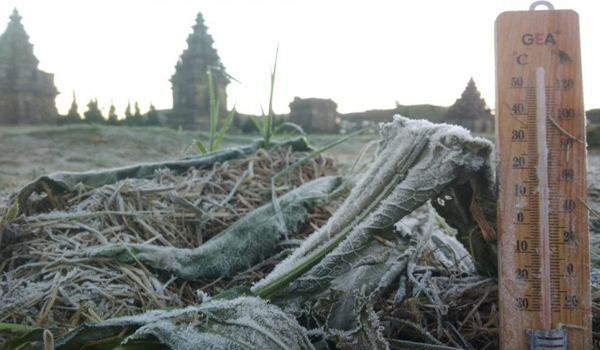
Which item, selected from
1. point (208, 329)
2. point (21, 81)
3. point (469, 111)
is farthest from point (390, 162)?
point (21, 81)

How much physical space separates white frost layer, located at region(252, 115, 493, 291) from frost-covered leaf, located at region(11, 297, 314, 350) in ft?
0.59

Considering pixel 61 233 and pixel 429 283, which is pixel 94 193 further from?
pixel 429 283

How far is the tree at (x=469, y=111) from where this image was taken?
10521 millimetres

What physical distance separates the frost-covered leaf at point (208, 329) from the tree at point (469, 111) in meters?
9.52

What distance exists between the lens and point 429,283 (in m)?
1.53

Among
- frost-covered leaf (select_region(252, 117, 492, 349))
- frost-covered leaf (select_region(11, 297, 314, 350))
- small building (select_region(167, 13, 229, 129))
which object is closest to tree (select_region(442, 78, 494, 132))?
small building (select_region(167, 13, 229, 129))

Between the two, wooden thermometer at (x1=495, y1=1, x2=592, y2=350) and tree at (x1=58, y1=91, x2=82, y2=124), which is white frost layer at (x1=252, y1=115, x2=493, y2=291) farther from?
tree at (x1=58, y1=91, x2=82, y2=124)

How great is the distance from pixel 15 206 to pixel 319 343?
1123 mm

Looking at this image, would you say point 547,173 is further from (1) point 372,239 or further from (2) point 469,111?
(2) point 469,111

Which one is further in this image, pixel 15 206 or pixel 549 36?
pixel 15 206

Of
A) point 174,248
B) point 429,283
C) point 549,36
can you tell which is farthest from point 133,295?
point 549,36

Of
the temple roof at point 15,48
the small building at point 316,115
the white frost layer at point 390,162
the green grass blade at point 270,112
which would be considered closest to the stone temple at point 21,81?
the temple roof at point 15,48

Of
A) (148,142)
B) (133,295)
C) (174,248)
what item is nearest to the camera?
(133,295)

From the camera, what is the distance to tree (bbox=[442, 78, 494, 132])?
1052 cm
